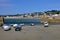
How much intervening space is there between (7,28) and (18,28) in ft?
9.16

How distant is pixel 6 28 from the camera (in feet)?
146

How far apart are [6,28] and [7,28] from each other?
0.25 meters

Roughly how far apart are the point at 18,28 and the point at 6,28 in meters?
2.88

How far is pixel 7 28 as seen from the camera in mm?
44562

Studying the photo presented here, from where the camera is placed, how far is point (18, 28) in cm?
4309
